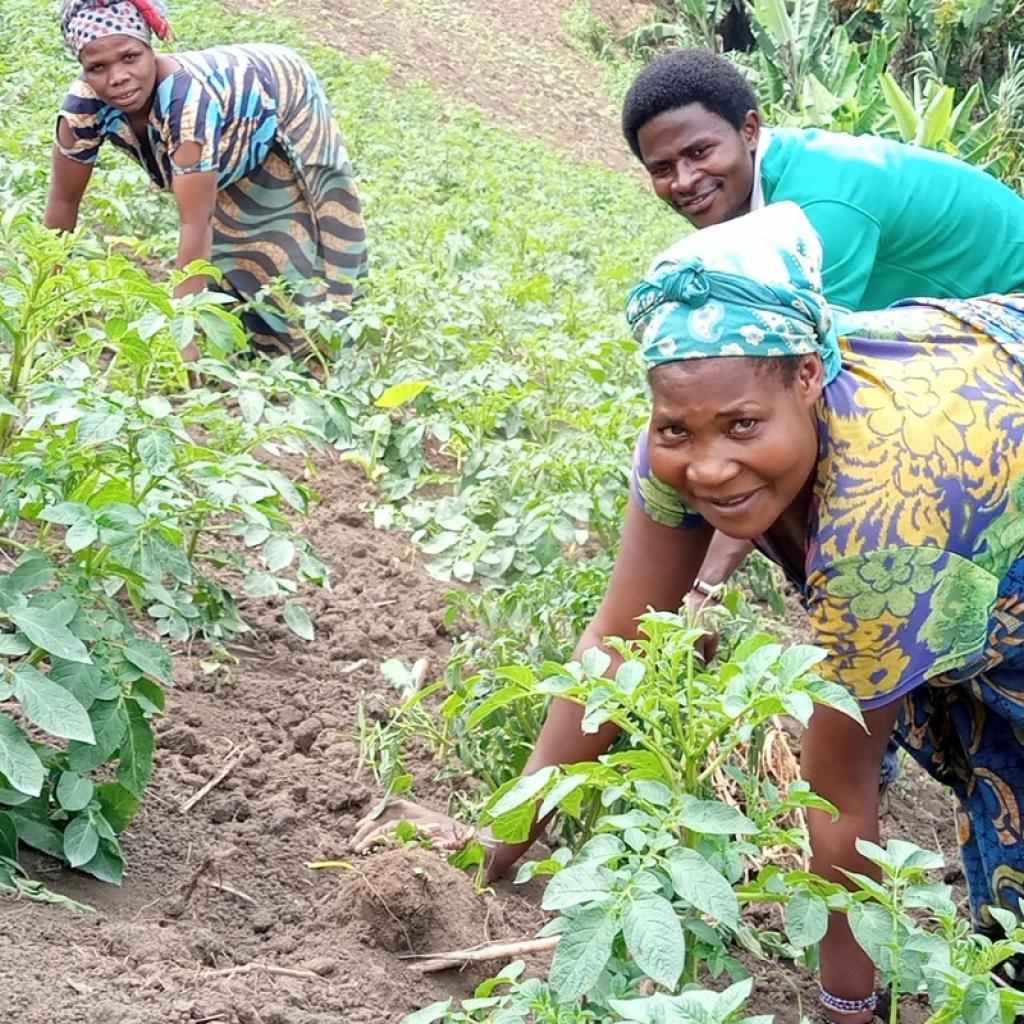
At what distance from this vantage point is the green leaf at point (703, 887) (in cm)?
165

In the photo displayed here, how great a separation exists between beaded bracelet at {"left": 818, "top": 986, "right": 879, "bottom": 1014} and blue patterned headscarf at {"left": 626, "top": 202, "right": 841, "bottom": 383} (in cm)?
92

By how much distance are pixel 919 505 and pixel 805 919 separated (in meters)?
0.51

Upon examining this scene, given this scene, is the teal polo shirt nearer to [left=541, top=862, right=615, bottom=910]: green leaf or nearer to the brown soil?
the brown soil

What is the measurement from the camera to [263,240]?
562cm

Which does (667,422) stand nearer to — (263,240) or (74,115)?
(74,115)

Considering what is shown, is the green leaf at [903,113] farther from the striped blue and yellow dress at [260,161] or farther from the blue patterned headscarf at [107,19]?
the blue patterned headscarf at [107,19]

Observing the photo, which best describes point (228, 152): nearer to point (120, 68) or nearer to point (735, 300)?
point (120, 68)

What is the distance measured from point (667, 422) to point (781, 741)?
4.53ft

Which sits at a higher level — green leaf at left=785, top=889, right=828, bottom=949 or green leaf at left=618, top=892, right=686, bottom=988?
green leaf at left=618, top=892, right=686, bottom=988

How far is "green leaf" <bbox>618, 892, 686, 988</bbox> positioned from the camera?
1.61 m

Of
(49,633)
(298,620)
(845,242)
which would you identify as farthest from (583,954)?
(845,242)

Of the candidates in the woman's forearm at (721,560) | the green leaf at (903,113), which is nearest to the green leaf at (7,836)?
the woman's forearm at (721,560)

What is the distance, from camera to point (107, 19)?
14.9 ft

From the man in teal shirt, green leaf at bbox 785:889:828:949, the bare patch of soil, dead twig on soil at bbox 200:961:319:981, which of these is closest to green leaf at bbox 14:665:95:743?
dead twig on soil at bbox 200:961:319:981
